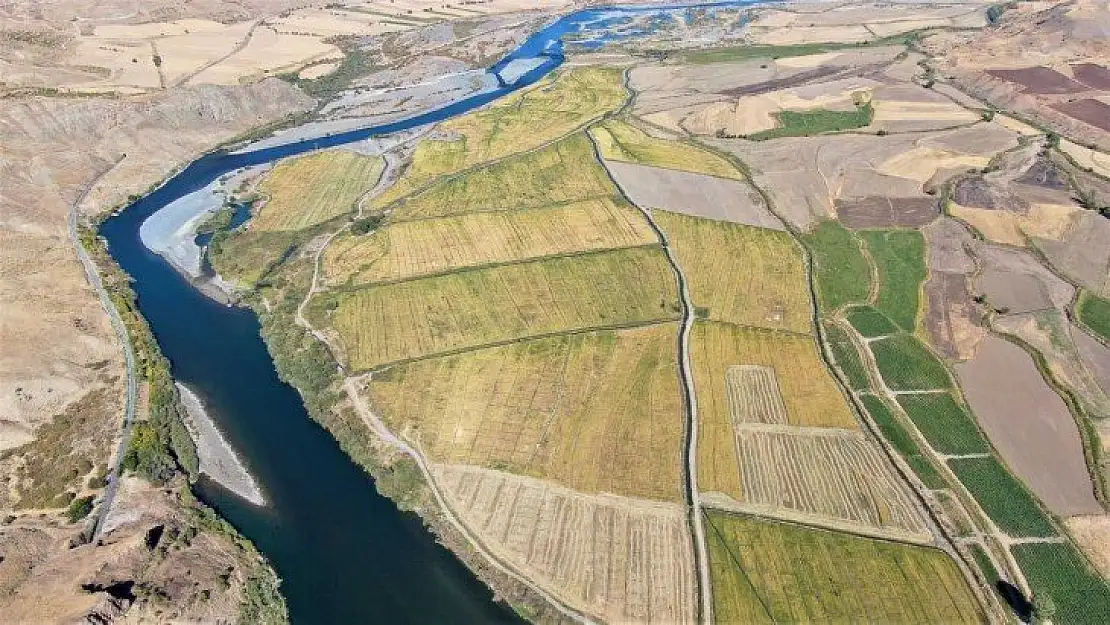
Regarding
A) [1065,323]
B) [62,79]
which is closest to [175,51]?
[62,79]

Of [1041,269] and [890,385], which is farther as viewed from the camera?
[1041,269]

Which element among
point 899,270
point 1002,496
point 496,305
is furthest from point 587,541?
point 899,270

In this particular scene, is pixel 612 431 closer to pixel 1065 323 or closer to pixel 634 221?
pixel 634 221

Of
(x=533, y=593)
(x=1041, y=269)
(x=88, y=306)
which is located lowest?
(x=1041, y=269)

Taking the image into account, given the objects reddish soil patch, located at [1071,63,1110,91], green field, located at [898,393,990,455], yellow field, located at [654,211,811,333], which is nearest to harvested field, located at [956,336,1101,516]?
green field, located at [898,393,990,455]

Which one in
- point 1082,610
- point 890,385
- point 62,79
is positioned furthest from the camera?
point 62,79

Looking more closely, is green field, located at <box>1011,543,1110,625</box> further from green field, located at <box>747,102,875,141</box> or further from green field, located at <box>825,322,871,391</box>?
green field, located at <box>747,102,875,141</box>

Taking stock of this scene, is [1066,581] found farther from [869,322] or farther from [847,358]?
[869,322]
